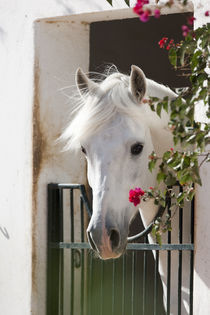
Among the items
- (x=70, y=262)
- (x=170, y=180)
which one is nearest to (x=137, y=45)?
(x=70, y=262)

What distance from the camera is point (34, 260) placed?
453cm

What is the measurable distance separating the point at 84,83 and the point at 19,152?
1.17 meters

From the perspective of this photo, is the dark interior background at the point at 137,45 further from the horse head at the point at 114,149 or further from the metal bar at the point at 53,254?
the horse head at the point at 114,149

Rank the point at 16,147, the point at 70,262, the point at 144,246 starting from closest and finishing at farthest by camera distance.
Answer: the point at 144,246
the point at 16,147
the point at 70,262

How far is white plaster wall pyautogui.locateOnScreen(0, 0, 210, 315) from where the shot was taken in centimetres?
Answer: 455

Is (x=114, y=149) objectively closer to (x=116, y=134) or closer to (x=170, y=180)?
(x=116, y=134)

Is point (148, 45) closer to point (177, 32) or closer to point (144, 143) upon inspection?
point (177, 32)

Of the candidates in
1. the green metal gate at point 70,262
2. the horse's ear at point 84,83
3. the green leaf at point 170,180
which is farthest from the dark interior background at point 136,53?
the green leaf at point 170,180

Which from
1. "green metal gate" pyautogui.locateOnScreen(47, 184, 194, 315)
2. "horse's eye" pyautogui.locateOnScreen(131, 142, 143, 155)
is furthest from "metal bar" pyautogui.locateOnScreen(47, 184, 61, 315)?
"horse's eye" pyautogui.locateOnScreen(131, 142, 143, 155)

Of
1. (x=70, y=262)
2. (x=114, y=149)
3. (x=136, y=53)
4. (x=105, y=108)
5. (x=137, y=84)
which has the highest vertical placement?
(x=136, y=53)

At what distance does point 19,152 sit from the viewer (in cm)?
464

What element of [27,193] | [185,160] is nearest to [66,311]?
[27,193]

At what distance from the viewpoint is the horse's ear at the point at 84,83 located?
361cm

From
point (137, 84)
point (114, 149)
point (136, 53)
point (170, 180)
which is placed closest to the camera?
point (170, 180)
